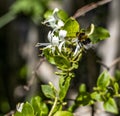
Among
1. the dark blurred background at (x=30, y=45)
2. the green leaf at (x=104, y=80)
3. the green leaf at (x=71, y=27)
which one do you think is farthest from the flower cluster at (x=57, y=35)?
the dark blurred background at (x=30, y=45)

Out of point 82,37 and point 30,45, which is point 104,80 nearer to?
point 82,37

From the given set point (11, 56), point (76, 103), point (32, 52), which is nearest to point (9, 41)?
point (11, 56)

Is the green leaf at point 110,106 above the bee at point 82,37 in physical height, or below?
below

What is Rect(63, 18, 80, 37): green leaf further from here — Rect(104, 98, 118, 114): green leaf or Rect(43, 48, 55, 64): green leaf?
Rect(104, 98, 118, 114): green leaf

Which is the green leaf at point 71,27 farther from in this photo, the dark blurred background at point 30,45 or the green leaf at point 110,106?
the dark blurred background at point 30,45

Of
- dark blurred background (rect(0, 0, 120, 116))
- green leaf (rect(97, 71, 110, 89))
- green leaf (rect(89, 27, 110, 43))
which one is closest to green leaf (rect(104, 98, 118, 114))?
green leaf (rect(97, 71, 110, 89))
